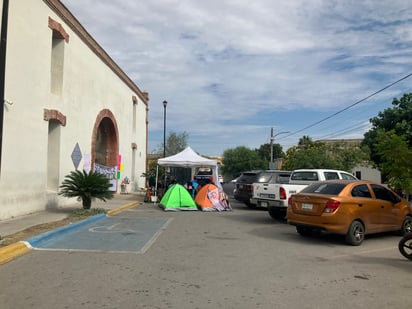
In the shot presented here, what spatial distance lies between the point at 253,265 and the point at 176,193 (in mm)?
11205

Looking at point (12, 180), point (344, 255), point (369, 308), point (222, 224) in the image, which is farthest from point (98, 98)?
point (369, 308)

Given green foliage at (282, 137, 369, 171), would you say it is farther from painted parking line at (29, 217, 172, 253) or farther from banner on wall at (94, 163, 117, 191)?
painted parking line at (29, 217, 172, 253)

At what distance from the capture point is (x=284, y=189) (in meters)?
13.6

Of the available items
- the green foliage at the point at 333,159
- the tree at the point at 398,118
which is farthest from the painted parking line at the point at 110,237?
the green foliage at the point at 333,159

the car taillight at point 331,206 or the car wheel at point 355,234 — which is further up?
the car taillight at point 331,206

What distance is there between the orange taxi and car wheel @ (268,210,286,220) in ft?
11.3

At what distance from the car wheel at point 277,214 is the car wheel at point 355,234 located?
4.75m

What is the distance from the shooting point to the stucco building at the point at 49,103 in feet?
41.3

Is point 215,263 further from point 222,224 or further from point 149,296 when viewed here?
point 222,224

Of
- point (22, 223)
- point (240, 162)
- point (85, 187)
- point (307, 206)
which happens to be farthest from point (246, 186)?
point (240, 162)

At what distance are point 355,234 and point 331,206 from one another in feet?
3.06

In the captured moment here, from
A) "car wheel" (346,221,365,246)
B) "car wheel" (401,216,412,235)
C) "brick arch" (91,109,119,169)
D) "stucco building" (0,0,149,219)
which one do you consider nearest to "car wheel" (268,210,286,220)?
"car wheel" (401,216,412,235)

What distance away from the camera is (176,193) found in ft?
60.6

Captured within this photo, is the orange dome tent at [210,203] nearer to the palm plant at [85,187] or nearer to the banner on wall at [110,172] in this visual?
the palm plant at [85,187]
